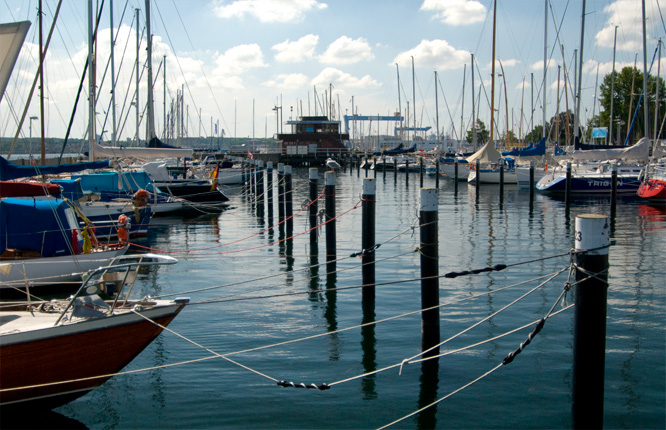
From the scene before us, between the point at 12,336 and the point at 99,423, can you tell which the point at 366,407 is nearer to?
the point at 99,423

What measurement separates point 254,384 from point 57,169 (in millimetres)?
10766

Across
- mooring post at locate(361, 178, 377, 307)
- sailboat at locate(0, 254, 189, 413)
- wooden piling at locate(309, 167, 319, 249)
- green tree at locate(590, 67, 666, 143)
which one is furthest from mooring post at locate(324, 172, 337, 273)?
green tree at locate(590, 67, 666, 143)

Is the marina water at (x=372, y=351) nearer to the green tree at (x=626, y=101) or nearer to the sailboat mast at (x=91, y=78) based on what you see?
the sailboat mast at (x=91, y=78)

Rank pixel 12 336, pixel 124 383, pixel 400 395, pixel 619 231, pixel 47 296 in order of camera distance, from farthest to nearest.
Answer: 1. pixel 619 231
2. pixel 47 296
3. pixel 124 383
4. pixel 400 395
5. pixel 12 336

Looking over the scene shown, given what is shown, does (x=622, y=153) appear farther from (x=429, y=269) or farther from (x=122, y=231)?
(x=429, y=269)

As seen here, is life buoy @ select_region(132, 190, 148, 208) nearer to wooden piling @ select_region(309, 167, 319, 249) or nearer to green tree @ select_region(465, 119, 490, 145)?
wooden piling @ select_region(309, 167, 319, 249)

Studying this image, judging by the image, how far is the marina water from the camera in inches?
337

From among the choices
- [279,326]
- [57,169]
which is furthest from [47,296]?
[279,326]

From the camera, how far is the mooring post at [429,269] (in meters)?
9.35

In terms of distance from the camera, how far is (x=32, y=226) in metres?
14.6

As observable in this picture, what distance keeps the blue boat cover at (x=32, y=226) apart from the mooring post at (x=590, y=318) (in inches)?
475

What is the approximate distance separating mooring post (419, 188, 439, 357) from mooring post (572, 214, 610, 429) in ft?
12.0

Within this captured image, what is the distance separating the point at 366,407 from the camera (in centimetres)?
873

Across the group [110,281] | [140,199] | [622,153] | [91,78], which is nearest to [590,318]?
[110,281]
